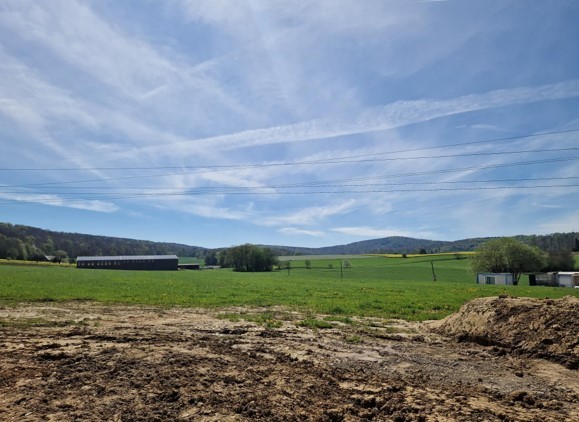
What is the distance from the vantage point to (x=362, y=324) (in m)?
14.9

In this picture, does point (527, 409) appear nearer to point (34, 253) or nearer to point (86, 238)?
point (34, 253)

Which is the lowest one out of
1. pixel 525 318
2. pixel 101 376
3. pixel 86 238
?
pixel 101 376

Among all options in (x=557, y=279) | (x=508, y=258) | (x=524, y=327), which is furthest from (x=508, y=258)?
(x=524, y=327)

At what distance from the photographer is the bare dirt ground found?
6219 mm

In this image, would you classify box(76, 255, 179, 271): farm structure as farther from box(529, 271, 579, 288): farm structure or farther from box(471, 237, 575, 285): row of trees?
box(529, 271, 579, 288): farm structure

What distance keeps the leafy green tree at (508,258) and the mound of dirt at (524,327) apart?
6376 centimetres

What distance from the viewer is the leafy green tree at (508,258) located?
6931 cm

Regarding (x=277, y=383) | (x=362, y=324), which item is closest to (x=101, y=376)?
(x=277, y=383)

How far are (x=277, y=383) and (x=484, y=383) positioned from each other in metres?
4.29

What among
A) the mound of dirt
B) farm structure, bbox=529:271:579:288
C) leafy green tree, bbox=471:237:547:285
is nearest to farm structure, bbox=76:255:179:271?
leafy green tree, bbox=471:237:547:285

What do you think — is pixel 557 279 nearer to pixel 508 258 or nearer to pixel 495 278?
pixel 508 258

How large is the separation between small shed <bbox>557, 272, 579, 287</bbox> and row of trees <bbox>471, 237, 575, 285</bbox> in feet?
20.9

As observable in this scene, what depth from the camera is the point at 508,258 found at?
226ft

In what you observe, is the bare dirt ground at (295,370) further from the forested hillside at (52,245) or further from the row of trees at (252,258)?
the forested hillside at (52,245)
